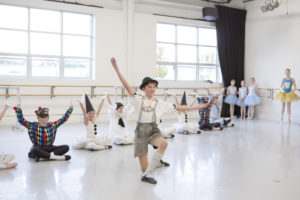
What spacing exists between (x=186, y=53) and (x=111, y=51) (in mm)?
2911

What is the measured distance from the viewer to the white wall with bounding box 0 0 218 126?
24.6ft

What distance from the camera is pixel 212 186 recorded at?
112 inches

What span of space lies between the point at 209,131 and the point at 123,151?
2834 millimetres

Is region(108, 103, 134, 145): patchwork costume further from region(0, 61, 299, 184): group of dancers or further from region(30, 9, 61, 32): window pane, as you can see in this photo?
region(30, 9, 61, 32): window pane

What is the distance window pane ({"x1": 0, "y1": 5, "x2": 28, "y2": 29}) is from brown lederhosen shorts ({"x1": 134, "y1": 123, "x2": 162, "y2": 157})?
19.6 feet

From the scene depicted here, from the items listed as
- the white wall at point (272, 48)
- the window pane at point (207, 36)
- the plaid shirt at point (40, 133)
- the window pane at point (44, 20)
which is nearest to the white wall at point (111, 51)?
the window pane at point (44, 20)

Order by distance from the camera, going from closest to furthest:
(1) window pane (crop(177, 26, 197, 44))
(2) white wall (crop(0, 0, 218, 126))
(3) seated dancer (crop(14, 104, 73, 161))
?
(3) seated dancer (crop(14, 104, 73, 161)) → (2) white wall (crop(0, 0, 218, 126)) → (1) window pane (crop(177, 26, 197, 44))

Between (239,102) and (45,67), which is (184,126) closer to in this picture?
(45,67)

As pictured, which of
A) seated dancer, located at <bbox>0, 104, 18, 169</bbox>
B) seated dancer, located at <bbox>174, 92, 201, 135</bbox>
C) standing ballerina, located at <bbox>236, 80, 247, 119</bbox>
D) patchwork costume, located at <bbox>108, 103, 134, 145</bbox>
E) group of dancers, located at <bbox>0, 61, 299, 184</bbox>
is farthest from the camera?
standing ballerina, located at <bbox>236, 80, 247, 119</bbox>

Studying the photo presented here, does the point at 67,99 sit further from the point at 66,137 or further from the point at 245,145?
the point at 245,145

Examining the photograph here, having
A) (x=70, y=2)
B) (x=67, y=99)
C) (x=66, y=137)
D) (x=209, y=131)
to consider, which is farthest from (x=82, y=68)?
(x=209, y=131)

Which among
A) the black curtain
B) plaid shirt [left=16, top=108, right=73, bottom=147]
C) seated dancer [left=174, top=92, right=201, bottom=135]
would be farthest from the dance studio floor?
the black curtain

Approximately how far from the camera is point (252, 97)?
952 cm

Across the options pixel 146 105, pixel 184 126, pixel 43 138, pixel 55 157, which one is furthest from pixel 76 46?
pixel 146 105
